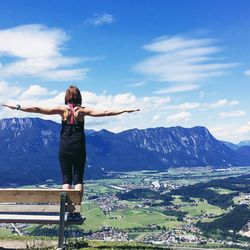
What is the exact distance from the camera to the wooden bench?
8.43 metres

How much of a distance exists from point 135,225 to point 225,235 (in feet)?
83.4

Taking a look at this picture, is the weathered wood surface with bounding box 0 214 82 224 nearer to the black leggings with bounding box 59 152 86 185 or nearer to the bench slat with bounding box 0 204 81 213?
the bench slat with bounding box 0 204 81 213

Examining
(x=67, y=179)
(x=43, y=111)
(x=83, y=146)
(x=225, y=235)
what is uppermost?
(x=43, y=111)

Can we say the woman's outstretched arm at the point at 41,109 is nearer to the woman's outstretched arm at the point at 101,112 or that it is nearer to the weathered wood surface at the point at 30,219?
the woman's outstretched arm at the point at 101,112

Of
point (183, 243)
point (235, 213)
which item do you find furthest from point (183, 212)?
point (183, 243)

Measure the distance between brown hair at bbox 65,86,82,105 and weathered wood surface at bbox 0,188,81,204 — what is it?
1979 millimetres

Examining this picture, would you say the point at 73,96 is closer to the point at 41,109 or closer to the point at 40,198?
the point at 41,109

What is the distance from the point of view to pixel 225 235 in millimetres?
120812

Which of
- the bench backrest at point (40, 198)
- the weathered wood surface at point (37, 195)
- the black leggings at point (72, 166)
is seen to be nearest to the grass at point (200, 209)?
the black leggings at point (72, 166)

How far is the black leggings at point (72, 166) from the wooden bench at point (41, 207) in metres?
0.90

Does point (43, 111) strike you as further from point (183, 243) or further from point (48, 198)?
point (183, 243)

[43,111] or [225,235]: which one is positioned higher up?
[43,111]

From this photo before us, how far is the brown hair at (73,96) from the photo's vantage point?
941 cm

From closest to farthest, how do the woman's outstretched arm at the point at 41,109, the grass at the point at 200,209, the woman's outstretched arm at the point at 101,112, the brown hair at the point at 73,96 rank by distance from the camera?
the woman's outstretched arm at the point at 101,112 < the woman's outstretched arm at the point at 41,109 < the brown hair at the point at 73,96 < the grass at the point at 200,209
